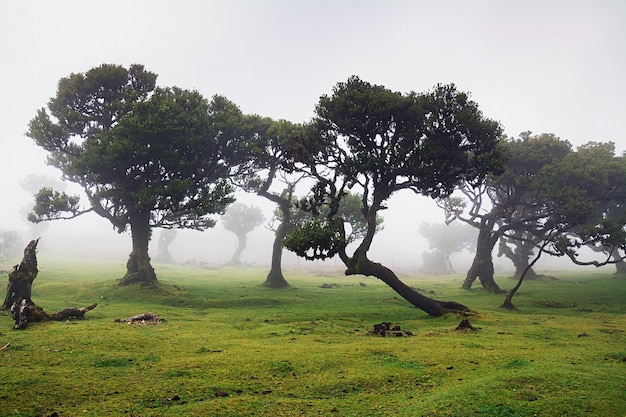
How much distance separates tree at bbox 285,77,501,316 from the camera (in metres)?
27.0

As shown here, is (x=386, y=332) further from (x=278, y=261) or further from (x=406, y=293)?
(x=278, y=261)

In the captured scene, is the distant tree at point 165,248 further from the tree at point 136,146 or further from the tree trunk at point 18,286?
the tree trunk at point 18,286

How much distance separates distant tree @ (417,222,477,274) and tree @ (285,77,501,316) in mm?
93645

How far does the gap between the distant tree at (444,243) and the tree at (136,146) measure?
312 feet

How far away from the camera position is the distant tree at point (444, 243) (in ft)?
399

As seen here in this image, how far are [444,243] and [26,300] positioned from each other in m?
124

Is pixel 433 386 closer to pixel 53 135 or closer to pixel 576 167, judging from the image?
pixel 53 135

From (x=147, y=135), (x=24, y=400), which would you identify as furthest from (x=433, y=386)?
(x=147, y=135)

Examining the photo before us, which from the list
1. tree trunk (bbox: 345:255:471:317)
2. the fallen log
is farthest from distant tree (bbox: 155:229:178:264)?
the fallen log

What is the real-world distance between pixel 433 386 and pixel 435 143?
20.2m

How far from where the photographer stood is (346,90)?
96.4 feet

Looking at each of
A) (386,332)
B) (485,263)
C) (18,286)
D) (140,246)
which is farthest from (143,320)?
(485,263)

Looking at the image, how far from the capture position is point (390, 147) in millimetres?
28047

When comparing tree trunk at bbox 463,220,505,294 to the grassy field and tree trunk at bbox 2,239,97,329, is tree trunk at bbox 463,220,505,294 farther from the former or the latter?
tree trunk at bbox 2,239,97,329
